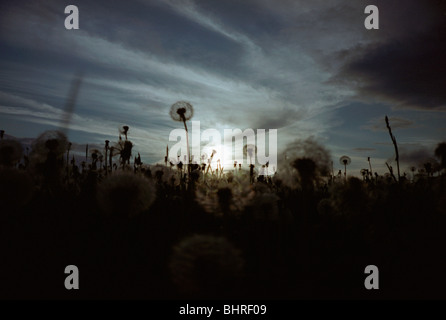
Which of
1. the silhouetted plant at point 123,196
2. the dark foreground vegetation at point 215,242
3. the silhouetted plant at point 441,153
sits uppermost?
the silhouetted plant at point 441,153

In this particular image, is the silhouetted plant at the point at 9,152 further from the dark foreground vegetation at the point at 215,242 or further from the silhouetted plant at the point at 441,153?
the silhouetted plant at the point at 441,153

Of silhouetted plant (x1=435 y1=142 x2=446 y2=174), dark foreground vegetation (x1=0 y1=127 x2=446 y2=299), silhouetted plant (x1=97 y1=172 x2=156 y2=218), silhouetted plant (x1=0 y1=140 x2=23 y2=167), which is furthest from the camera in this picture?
silhouetted plant (x1=0 y1=140 x2=23 y2=167)

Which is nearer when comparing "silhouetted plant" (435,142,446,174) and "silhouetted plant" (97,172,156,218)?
"silhouetted plant" (97,172,156,218)

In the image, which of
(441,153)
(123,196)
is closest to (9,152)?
(123,196)

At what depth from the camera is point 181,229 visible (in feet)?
9.69

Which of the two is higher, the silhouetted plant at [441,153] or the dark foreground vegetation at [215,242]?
the silhouetted plant at [441,153]

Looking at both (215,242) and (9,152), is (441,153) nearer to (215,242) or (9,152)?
(215,242)

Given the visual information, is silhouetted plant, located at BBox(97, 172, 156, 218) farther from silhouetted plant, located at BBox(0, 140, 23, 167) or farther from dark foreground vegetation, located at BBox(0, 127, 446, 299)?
silhouetted plant, located at BBox(0, 140, 23, 167)

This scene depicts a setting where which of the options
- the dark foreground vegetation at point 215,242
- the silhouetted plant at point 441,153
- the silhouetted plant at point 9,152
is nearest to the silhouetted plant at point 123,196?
the dark foreground vegetation at point 215,242

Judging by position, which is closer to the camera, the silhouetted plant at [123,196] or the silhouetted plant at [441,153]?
the silhouetted plant at [123,196]

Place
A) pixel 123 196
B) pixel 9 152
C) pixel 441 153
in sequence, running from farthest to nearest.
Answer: pixel 9 152 → pixel 441 153 → pixel 123 196

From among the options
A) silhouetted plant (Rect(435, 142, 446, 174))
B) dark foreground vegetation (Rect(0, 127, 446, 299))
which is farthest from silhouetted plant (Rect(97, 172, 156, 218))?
silhouetted plant (Rect(435, 142, 446, 174))
